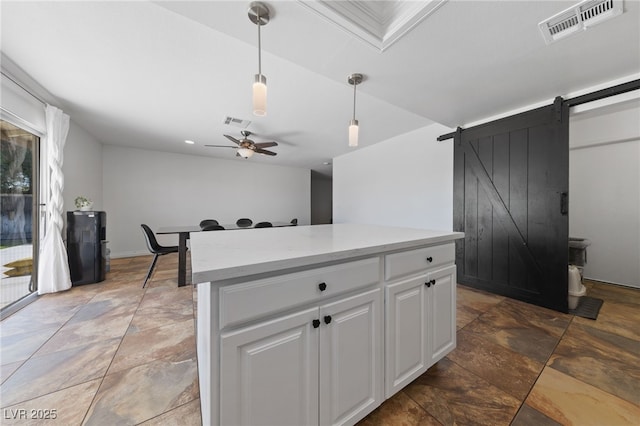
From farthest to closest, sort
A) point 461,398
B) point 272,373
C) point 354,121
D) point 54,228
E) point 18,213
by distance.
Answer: point 54,228
point 18,213
point 354,121
point 461,398
point 272,373

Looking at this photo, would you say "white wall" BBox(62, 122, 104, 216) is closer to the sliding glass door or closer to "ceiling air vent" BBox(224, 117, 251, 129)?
the sliding glass door

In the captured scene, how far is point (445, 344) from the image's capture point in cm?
147

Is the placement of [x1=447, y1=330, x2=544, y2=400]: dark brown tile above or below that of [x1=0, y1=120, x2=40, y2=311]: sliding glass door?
below

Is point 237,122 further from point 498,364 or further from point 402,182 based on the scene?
point 498,364

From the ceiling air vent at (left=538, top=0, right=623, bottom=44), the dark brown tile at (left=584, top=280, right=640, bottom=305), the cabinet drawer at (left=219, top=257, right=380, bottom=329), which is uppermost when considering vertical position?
the ceiling air vent at (left=538, top=0, right=623, bottom=44)

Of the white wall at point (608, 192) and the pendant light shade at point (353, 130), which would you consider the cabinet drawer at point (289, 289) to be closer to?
the pendant light shade at point (353, 130)

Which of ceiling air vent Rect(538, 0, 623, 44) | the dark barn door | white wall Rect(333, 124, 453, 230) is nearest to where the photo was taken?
ceiling air vent Rect(538, 0, 623, 44)

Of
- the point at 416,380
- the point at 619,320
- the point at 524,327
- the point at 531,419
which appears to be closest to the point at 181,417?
the point at 416,380

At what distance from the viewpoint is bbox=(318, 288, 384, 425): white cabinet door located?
0.95 meters

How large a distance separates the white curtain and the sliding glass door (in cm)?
12

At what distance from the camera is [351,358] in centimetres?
102

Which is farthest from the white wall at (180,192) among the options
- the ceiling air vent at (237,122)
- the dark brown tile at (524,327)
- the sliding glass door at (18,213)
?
the dark brown tile at (524,327)

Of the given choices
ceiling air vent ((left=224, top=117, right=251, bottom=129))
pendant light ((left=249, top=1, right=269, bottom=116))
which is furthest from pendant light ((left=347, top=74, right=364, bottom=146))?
ceiling air vent ((left=224, top=117, right=251, bottom=129))

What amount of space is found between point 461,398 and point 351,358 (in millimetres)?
811
